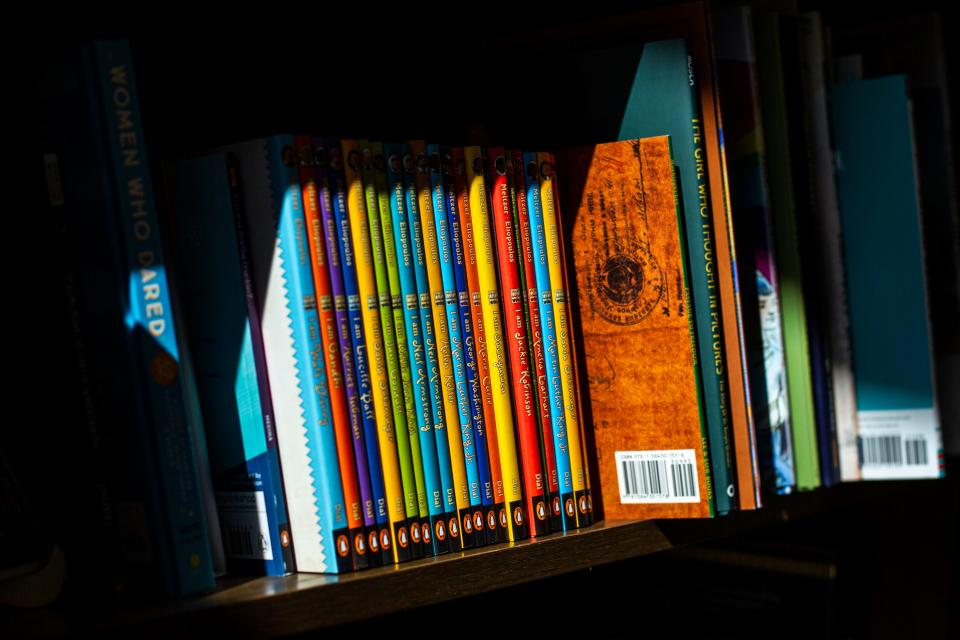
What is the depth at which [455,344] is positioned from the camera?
0.79m

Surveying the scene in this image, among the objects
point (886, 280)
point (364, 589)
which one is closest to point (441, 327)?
point (364, 589)

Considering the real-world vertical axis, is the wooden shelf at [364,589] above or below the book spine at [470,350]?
below

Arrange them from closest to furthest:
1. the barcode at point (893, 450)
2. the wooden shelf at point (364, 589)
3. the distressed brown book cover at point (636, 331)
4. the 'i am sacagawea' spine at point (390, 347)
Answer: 1. the wooden shelf at point (364, 589)
2. the 'i am sacagawea' spine at point (390, 347)
3. the distressed brown book cover at point (636, 331)
4. the barcode at point (893, 450)

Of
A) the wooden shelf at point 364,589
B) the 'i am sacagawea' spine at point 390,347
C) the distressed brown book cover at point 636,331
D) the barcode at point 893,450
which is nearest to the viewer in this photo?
the wooden shelf at point 364,589

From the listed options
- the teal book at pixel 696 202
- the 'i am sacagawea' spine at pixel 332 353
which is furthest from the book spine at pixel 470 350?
the teal book at pixel 696 202

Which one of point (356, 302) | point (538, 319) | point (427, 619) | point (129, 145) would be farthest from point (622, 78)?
point (427, 619)

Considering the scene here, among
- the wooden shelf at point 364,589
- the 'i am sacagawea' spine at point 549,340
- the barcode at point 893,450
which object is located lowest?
the barcode at point 893,450

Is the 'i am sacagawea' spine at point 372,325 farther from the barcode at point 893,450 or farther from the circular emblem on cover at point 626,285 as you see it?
the barcode at point 893,450

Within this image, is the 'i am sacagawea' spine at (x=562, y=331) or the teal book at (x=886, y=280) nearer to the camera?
the 'i am sacagawea' spine at (x=562, y=331)

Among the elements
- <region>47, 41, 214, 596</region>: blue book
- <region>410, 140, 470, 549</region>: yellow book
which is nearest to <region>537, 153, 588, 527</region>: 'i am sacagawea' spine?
<region>410, 140, 470, 549</region>: yellow book

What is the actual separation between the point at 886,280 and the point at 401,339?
0.61 metres

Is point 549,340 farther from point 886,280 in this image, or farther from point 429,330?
point 886,280

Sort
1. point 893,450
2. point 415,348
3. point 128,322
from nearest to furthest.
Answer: point 128,322 < point 415,348 < point 893,450

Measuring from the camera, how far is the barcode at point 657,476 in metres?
0.87
